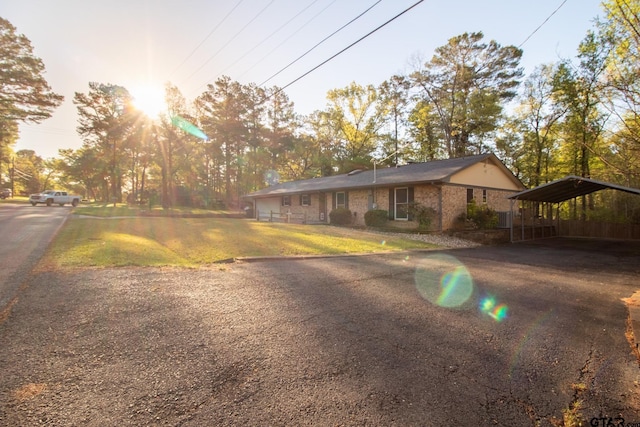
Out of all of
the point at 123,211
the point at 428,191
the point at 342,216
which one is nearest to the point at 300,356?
the point at 428,191

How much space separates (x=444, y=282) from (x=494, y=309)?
165 centimetres

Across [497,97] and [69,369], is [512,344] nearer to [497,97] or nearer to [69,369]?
[69,369]

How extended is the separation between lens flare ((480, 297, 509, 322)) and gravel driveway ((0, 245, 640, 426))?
11cm

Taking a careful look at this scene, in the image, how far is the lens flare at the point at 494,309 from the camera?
4.14m

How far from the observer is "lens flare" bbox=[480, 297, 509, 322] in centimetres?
414

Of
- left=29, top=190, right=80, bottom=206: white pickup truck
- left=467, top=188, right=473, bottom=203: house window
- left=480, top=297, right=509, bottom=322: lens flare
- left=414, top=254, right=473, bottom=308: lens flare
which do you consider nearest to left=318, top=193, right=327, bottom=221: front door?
left=467, top=188, right=473, bottom=203: house window

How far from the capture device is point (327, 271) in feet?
22.1

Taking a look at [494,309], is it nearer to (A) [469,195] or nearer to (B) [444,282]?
(B) [444,282]

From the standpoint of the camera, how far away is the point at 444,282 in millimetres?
6086

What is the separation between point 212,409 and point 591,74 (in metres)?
30.9

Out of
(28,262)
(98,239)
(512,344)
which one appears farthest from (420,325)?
(98,239)

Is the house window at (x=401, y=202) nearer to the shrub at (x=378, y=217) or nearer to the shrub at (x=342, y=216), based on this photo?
the shrub at (x=378, y=217)

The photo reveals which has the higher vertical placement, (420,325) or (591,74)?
(591,74)

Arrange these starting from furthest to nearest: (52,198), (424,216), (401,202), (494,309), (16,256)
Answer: (52,198), (401,202), (424,216), (16,256), (494,309)
